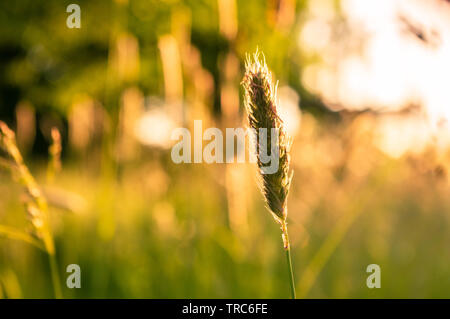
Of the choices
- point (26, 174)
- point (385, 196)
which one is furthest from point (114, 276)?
point (385, 196)

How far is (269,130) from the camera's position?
0.62 m

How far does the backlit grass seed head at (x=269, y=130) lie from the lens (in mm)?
609

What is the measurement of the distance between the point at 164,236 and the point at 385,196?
1.40 metres

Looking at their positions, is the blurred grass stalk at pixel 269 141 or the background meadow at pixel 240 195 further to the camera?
the background meadow at pixel 240 195

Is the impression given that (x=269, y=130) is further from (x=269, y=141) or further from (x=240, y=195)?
(x=240, y=195)

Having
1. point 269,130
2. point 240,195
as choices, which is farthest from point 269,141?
point 240,195

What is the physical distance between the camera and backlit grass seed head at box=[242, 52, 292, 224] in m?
0.61
